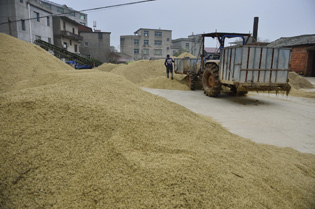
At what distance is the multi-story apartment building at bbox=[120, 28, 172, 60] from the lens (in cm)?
5078

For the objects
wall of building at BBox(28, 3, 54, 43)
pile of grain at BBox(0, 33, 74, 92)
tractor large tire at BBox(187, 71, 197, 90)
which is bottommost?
tractor large tire at BBox(187, 71, 197, 90)

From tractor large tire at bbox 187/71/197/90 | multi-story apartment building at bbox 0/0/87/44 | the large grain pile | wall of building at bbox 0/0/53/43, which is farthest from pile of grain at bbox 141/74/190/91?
Answer: wall of building at bbox 0/0/53/43

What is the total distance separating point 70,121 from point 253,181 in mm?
2148

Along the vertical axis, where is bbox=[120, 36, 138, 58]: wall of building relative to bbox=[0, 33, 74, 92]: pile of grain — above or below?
above

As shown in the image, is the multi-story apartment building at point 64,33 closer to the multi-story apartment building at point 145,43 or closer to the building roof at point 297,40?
the multi-story apartment building at point 145,43

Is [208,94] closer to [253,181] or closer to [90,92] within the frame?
[90,92]

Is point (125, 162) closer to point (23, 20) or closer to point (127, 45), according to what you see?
point (23, 20)

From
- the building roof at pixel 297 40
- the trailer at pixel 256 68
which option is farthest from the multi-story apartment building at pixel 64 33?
the trailer at pixel 256 68

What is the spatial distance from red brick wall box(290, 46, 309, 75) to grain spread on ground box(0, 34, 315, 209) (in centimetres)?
2208

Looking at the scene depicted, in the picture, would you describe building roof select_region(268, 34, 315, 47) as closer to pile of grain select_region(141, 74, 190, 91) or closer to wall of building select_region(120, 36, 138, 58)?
pile of grain select_region(141, 74, 190, 91)

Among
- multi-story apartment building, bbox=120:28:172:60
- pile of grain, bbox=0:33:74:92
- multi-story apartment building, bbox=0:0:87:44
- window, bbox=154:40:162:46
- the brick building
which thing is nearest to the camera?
pile of grain, bbox=0:33:74:92

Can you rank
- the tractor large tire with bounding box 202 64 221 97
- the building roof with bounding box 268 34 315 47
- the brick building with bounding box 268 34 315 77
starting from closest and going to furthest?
the tractor large tire with bounding box 202 64 221 97 → the brick building with bounding box 268 34 315 77 → the building roof with bounding box 268 34 315 47

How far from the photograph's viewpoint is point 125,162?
2004 mm

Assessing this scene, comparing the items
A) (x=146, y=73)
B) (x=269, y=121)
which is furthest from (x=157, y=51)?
(x=269, y=121)
